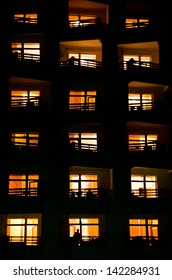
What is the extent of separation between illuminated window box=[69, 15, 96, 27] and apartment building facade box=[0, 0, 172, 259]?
80 millimetres

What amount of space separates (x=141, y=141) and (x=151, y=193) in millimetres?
4057

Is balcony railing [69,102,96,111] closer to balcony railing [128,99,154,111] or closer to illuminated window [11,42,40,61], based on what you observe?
balcony railing [128,99,154,111]

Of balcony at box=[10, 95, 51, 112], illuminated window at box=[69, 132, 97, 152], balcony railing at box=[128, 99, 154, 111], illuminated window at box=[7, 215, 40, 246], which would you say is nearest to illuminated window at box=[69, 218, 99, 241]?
illuminated window at box=[7, 215, 40, 246]

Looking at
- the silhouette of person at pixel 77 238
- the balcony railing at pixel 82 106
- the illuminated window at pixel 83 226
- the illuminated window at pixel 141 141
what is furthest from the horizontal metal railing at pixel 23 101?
the silhouette of person at pixel 77 238

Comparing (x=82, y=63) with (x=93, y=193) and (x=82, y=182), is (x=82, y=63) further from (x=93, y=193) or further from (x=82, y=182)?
(x=93, y=193)

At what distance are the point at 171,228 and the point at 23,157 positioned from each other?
11424 mm

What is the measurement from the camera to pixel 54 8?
127 ft

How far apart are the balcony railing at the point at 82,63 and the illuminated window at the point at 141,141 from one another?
603cm

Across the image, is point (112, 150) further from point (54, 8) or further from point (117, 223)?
point (54, 8)

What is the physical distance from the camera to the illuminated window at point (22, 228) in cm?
3416

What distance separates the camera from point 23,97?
37188 millimetres

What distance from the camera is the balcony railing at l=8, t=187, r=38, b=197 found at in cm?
3459

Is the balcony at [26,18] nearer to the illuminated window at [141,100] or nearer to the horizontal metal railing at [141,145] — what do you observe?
the illuminated window at [141,100]

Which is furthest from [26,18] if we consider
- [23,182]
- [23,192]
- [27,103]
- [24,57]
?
[23,192]
